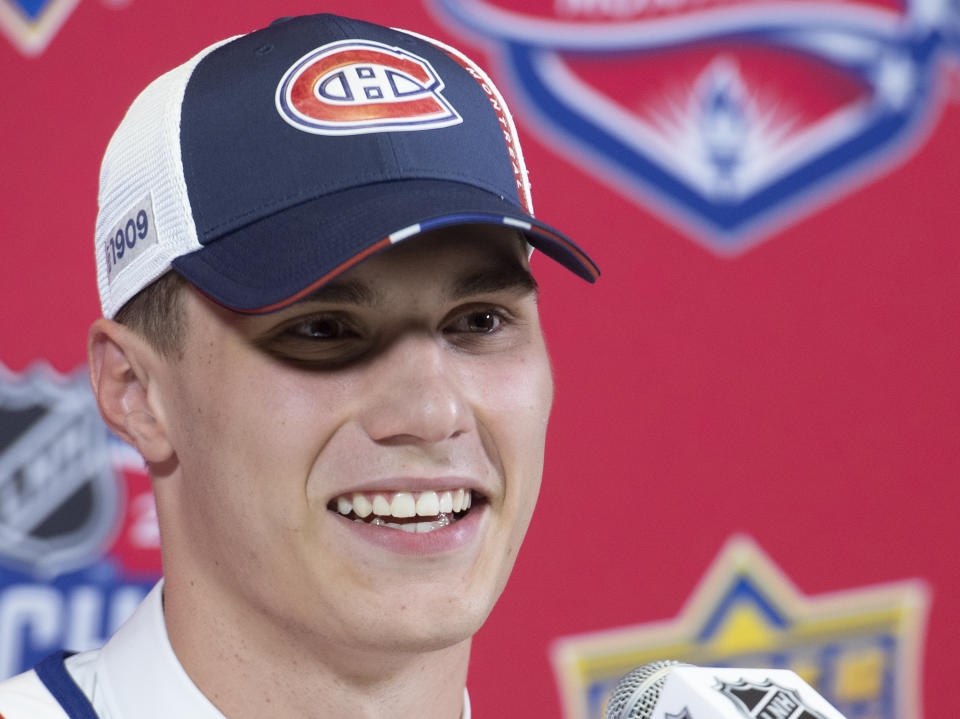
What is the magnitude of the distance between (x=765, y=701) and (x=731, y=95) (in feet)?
4.22

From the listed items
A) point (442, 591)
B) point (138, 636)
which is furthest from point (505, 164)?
point (138, 636)

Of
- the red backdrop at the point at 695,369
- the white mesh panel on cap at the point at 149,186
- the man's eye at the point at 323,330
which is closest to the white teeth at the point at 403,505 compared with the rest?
the man's eye at the point at 323,330

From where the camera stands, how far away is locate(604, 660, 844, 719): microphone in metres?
0.62

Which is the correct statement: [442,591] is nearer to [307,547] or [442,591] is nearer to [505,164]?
[307,547]

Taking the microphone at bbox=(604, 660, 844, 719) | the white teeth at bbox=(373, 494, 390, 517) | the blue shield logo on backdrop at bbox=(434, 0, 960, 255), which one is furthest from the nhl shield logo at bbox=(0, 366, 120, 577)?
the microphone at bbox=(604, 660, 844, 719)

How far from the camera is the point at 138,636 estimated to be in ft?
3.01

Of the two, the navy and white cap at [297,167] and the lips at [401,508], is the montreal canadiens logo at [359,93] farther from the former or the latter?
the lips at [401,508]

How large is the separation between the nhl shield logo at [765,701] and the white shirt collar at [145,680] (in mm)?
401

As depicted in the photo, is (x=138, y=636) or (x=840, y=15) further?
(x=840, y=15)

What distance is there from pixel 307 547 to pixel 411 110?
0.99 ft

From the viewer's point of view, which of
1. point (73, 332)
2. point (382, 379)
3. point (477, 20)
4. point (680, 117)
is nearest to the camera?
point (382, 379)

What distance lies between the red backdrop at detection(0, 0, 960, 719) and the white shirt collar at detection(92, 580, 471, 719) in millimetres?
620

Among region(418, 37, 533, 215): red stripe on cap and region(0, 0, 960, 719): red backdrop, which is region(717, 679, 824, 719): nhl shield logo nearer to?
region(418, 37, 533, 215): red stripe on cap

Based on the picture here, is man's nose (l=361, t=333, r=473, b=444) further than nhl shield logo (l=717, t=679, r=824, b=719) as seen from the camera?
Yes
